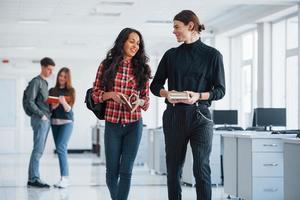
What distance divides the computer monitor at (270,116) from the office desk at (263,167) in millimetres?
2430

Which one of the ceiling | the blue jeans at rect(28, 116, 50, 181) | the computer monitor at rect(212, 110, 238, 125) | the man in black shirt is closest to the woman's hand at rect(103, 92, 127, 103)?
the man in black shirt

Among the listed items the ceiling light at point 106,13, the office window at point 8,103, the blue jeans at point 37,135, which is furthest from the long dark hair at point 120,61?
the office window at point 8,103

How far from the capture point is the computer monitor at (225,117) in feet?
33.6

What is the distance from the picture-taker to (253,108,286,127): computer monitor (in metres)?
8.86

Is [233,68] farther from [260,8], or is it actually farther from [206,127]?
[206,127]

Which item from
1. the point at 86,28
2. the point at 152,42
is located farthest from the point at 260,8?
the point at 152,42

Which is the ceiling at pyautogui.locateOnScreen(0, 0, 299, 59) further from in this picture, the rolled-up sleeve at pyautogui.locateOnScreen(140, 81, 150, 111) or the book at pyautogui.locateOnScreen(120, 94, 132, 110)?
the book at pyautogui.locateOnScreen(120, 94, 132, 110)

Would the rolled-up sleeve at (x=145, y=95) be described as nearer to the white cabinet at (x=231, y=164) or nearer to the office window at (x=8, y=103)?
the white cabinet at (x=231, y=164)

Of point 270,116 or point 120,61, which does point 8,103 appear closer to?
point 270,116

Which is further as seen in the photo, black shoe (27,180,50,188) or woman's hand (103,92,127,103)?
black shoe (27,180,50,188)

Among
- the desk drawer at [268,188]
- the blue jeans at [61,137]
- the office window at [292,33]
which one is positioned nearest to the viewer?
the desk drawer at [268,188]

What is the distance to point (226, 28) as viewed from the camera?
12.5 meters

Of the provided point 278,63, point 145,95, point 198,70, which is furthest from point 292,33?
point 198,70

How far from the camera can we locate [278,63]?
36.0 feet
